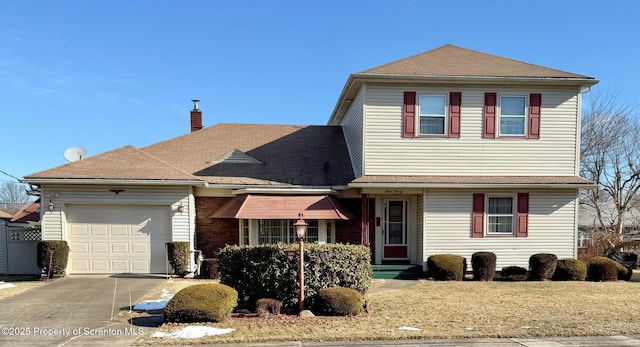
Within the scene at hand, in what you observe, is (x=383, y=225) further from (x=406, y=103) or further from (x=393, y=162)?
(x=406, y=103)

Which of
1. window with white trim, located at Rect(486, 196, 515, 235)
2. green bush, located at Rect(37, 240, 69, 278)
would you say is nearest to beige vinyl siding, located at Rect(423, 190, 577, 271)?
window with white trim, located at Rect(486, 196, 515, 235)

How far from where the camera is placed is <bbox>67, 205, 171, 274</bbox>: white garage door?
12.3 m

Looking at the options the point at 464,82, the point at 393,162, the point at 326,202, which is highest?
the point at 464,82

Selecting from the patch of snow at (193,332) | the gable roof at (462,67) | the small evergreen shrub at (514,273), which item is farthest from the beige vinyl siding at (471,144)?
the patch of snow at (193,332)

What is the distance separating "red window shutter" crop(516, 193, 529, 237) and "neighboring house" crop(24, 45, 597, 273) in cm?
3

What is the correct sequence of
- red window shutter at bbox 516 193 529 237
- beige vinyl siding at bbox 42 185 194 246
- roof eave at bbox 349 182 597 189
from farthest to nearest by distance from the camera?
red window shutter at bbox 516 193 529 237 < roof eave at bbox 349 182 597 189 < beige vinyl siding at bbox 42 185 194 246

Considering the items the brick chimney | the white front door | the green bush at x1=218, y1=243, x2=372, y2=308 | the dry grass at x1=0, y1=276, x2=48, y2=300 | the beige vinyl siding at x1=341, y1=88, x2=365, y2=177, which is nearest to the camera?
the green bush at x1=218, y1=243, x2=372, y2=308

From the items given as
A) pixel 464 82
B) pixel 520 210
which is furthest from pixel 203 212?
pixel 520 210

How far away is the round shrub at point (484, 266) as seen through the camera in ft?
39.6

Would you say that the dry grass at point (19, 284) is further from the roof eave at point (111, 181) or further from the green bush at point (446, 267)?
the green bush at point (446, 267)

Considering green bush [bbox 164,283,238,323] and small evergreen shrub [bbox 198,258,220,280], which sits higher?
green bush [bbox 164,283,238,323]

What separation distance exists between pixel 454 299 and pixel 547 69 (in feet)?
30.3

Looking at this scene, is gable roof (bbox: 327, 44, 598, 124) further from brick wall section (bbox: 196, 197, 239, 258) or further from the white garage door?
the white garage door

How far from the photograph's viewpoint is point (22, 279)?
11.9 meters
